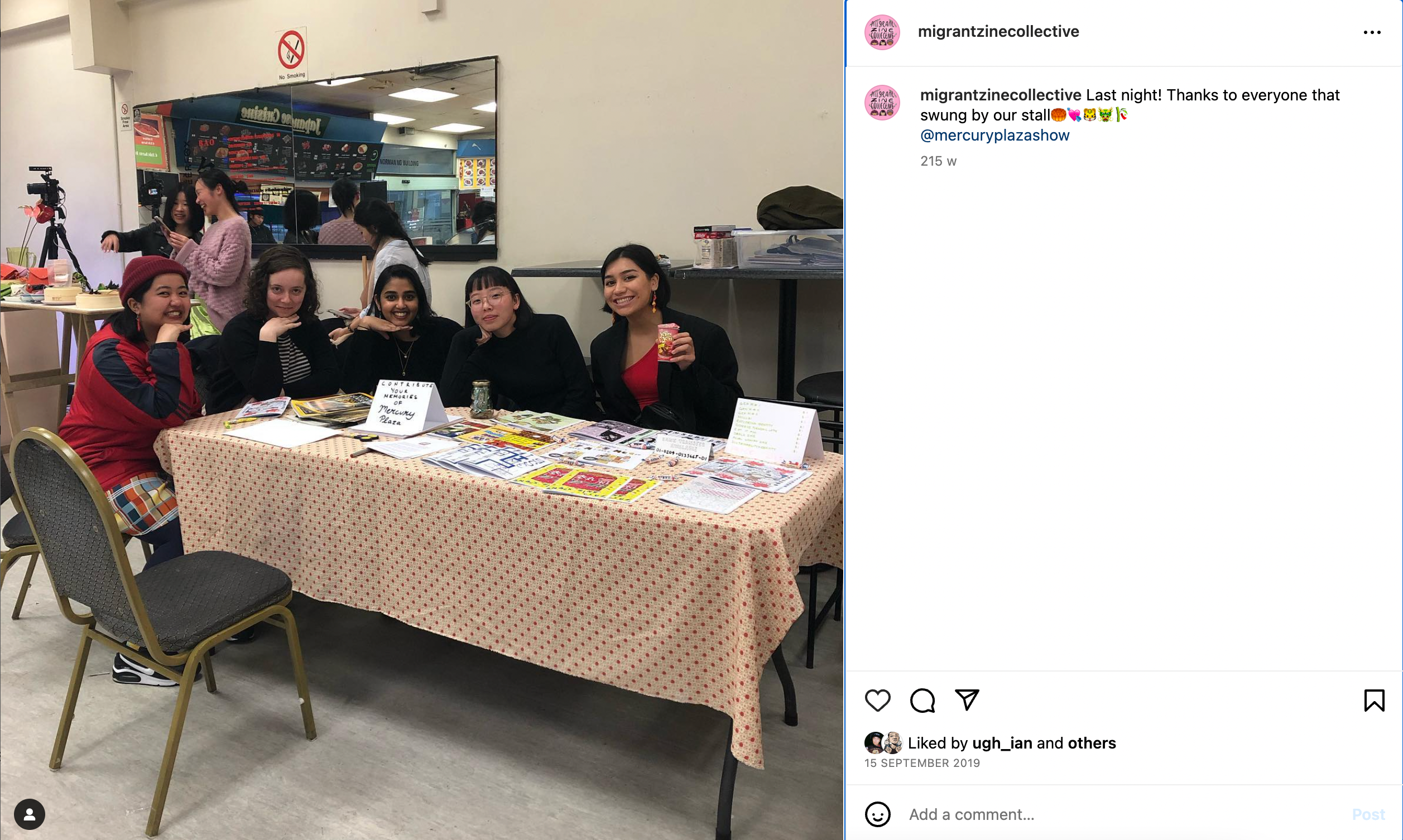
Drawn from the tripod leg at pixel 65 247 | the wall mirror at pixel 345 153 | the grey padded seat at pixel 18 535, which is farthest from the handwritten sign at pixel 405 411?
the tripod leg at pixel 65 247

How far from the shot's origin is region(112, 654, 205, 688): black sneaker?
2270 millimetres

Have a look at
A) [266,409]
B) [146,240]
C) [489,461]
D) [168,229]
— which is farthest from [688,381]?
[146,240]

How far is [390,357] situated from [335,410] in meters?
0.79

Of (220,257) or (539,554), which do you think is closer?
(539,554)

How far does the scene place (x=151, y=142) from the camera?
18.4 feet

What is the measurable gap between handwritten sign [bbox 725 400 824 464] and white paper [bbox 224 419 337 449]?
1.09 metres

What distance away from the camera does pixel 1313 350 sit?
0.52 metres

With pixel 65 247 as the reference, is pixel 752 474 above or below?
below

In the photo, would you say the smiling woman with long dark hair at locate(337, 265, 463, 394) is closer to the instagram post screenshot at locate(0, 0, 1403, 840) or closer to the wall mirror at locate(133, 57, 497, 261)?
the instagram post screenshot at locate(0, 0, 1403, 840)

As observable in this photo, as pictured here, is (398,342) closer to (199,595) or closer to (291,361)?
(291,361)

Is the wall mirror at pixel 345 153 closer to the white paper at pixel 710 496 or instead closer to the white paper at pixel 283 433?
the white paper at pixel 283 433

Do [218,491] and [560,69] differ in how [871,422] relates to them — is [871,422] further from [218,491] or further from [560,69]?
[560,69]

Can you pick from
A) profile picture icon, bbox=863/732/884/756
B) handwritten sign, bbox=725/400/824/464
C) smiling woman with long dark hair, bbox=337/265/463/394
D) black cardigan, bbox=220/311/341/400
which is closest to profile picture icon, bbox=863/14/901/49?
profile picture icon, bbox=863/732/884/756

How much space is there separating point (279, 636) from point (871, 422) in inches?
100
